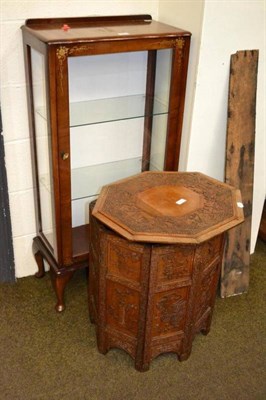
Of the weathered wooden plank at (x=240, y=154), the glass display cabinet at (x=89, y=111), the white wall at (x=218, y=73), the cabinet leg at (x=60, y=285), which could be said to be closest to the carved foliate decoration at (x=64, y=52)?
the glass display cabinet at (x=89, y=111)

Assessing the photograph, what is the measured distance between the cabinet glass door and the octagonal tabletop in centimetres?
→ 27

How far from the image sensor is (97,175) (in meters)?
2.28

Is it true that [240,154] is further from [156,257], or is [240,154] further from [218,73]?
[156,257]

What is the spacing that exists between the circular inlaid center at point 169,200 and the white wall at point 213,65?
0.33 metres

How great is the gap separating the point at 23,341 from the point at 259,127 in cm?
161

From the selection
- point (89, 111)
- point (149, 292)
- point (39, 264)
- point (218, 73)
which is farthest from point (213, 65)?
point (39, 264)

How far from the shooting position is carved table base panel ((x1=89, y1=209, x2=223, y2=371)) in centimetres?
178

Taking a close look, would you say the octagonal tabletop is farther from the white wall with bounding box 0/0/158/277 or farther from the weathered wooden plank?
the white wall with bounding box 0/0/158/277

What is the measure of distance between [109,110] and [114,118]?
50 millimetres

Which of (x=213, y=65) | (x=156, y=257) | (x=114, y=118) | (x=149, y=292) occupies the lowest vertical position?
(x=149, y=292)

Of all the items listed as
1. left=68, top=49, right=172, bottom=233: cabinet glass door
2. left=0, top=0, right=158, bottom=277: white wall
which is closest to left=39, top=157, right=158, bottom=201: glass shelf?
left=68, top=49, right=172, bottom=233: cabinet glass door

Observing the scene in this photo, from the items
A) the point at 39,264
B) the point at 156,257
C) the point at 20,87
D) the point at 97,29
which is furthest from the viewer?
the point at 39,264

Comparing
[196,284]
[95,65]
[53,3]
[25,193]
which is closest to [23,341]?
[25,193]

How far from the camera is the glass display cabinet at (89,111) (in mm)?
1850
